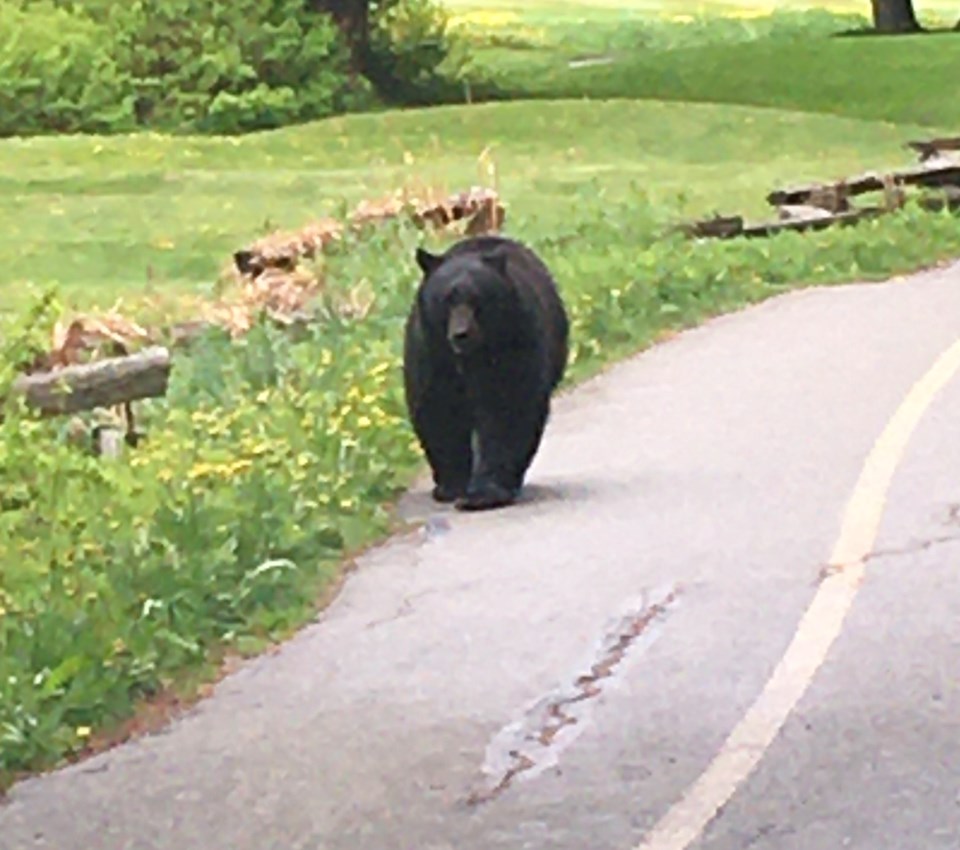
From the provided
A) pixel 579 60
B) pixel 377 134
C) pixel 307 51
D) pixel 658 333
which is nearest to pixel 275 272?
pixel 658 333

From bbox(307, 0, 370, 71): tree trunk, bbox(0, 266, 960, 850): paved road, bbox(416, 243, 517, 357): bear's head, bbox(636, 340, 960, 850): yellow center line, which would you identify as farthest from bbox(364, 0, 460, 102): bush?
bbox(416, 243, 517, 357): bear's head

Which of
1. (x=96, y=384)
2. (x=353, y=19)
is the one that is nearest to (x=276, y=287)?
(x=96, y=384)

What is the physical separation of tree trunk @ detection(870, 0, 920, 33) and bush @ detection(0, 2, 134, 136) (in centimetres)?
1510

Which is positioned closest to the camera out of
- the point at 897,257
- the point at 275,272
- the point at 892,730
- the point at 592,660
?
the point at 892,730

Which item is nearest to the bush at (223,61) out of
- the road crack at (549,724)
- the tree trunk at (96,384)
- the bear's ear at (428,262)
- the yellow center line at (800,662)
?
the tree trunk at (96,384)

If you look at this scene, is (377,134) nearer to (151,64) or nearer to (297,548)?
(151,64)

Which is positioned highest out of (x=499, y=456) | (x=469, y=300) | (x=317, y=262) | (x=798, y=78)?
(x=469, y=300)

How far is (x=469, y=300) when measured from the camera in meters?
12.4

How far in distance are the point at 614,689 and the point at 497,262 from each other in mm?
4023

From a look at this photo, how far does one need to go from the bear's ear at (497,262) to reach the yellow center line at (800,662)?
5.38ft

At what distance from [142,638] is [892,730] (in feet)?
8.94

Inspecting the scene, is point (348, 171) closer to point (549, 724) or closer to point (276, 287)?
point (276, 287)

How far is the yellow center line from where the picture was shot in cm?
730

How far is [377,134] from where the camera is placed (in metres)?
39.5
